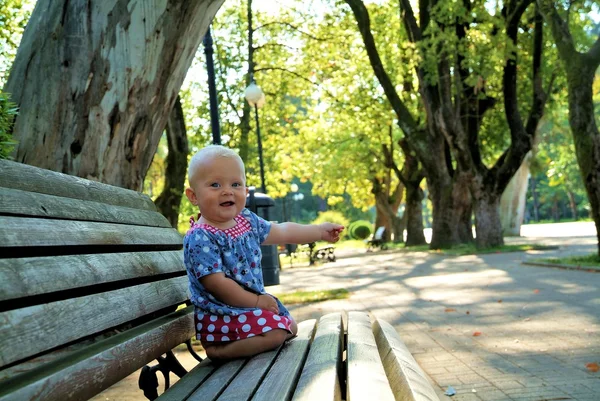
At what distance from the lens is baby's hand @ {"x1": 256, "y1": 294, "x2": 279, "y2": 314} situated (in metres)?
3.29

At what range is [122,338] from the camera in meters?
2.66

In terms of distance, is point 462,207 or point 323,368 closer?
point 323,368

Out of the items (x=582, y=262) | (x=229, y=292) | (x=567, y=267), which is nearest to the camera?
(x=229, y=292)

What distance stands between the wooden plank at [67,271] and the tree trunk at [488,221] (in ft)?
62.3

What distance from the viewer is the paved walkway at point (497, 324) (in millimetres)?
4770

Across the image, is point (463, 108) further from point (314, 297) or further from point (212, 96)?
point (314, 297)

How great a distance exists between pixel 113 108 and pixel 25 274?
3.50 meters

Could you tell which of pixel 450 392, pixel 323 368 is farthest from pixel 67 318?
pixel 450 392

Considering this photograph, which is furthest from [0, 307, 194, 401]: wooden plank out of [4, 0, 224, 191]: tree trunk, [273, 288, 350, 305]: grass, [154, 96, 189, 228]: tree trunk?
[154, 96, 189, 228]: tree trunk

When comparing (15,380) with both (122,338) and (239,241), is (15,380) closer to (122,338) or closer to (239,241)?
(122,338)

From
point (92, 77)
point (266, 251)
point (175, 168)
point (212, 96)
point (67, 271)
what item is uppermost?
point (212, 96)

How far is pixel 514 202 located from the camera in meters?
35.5

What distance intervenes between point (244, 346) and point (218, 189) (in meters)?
0.66

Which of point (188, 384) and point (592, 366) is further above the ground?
point (188, 384)
